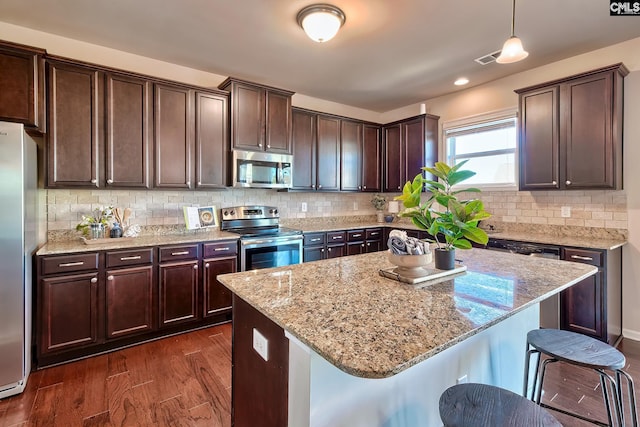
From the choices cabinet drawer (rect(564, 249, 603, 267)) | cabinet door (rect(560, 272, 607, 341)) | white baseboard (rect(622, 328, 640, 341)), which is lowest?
white baseboard (rect(622, 328, 640, 341))

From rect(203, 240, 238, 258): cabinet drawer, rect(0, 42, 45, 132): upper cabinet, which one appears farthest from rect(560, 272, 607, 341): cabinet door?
rect(0, 42, 45, 132): upper cabinet

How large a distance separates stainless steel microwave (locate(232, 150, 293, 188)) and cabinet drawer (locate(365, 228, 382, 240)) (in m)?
1.42

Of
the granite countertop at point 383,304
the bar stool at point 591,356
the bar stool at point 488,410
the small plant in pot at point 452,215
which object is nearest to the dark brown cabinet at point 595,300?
the granite countertop at point 383,304

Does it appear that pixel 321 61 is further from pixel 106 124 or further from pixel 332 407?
pixel 332 407

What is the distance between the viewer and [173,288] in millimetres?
2947

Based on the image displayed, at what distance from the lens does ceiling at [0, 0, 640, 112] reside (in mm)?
2402

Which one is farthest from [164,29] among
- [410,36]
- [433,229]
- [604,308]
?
[604,308]

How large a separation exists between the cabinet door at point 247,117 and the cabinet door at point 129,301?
5.45 ft

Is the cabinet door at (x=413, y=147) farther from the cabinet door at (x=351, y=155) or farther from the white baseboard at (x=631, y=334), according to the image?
the white baseboard at (x=631, y=334)

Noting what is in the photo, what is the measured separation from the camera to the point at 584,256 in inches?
107

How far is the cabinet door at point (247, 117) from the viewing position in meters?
3.52

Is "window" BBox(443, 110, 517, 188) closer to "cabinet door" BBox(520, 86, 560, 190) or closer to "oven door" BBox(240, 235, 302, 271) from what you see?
"cabinet door" BBox(520, 86, 560, 190)

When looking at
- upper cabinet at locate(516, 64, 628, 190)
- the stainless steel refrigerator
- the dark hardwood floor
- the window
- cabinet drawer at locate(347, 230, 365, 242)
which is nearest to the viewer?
the dark hardwood floor

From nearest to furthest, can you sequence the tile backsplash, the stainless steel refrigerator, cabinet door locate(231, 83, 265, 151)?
the stainless steel refrigerator < the tile backsplash < cabinet door locate(231, 83, 265, 151)
